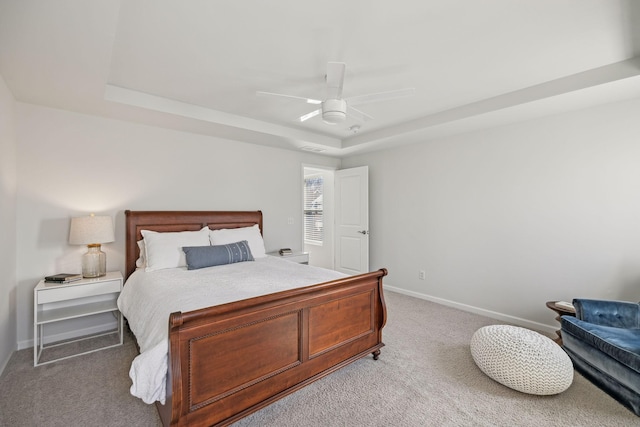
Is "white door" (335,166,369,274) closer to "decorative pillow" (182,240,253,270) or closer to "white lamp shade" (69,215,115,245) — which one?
"decorative pillow" (182,240,253,270)

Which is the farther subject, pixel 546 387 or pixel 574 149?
pixel 574 149

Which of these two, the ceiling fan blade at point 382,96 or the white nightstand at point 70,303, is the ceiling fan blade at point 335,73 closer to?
the ceiling fan blade at point 382,96

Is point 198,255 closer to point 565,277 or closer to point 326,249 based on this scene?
point 326,249

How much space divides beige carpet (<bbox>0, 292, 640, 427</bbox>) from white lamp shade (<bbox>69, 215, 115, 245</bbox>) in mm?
1070

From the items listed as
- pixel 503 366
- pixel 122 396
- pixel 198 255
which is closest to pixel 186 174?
pixel 198 255

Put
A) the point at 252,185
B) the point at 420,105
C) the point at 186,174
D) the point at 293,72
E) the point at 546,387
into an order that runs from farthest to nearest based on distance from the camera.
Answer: the point at 252,185 → the point at 186,174 → the point at 420,105 → the point at 293,72 → the point at 546,387

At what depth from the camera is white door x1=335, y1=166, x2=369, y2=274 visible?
495 centimetres

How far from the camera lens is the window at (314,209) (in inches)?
244

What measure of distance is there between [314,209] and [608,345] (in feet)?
16.6

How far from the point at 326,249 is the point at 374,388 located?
149 inches

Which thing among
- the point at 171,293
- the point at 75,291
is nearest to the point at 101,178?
the point at 75,291

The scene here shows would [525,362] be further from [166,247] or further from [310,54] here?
[166,247]

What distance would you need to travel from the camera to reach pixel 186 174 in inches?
146

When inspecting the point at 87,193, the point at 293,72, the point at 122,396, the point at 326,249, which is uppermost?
the point at 293,72
